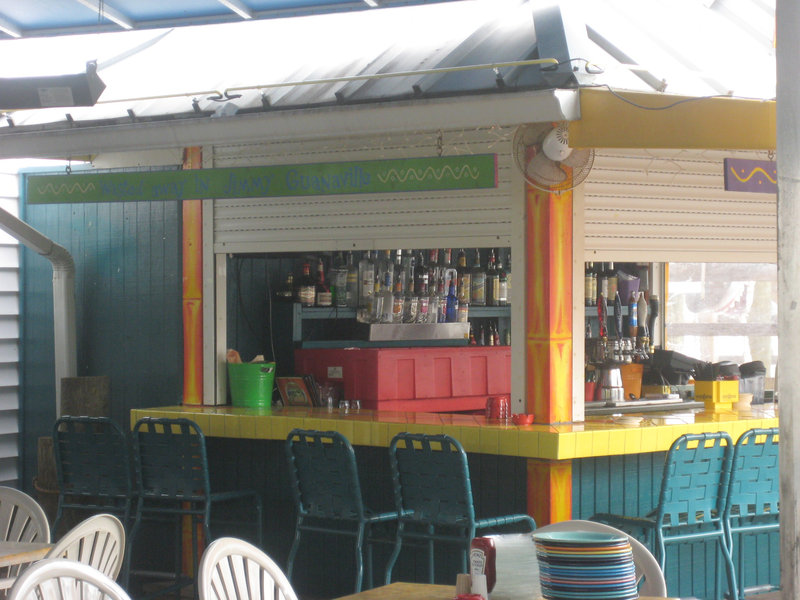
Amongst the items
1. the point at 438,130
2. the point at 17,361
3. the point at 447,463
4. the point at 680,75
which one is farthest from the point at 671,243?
the point at 17,361

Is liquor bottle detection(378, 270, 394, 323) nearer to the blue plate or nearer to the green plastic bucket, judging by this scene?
the green plastic bucket

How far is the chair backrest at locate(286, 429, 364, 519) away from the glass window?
1112 centimetres

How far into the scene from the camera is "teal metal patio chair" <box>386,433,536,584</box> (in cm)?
550

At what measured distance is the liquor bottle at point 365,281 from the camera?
8.03 metres

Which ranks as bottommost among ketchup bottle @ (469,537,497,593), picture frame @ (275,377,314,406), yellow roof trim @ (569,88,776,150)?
ketchup bottle @ (469,537,497,593)

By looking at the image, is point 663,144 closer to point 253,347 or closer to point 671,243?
point 671,243

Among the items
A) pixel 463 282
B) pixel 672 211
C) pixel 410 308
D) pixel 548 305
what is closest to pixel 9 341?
pixel 410 308

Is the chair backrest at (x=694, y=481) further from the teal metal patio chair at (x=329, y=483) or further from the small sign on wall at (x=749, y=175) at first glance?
the small sign on wall at (x=749, y=175)

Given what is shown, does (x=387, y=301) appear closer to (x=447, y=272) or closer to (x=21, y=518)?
(x=447, y=272)

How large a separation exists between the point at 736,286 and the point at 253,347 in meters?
11.3

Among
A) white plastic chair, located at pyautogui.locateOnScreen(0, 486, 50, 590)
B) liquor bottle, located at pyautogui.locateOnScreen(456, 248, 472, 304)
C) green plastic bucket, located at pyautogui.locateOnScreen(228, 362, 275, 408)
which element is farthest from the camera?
liquor bottle, located at pyautogui.locateOnScreen(456, 248, 472, 304)

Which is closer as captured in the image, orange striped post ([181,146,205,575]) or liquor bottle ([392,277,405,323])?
orange striped post ([181,146,205,575])

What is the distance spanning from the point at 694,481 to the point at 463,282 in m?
3.38

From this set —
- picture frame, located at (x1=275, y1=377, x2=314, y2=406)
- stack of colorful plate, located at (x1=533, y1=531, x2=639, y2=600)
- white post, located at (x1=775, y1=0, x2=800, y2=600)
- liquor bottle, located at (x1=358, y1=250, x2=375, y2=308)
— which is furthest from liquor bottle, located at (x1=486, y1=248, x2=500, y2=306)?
stack of colorful plate, located at (x1=533, y1=531, x2=639, y2=600)
